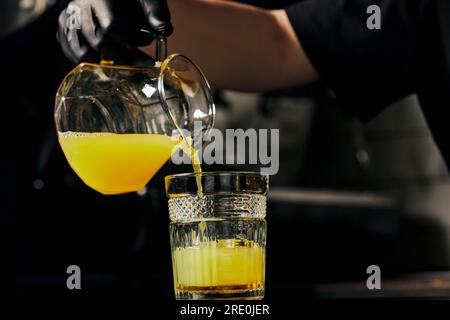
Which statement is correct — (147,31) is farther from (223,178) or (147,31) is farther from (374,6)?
(374,6)

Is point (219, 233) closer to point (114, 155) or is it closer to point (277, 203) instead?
point (114, 155)

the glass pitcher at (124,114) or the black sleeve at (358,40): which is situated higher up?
the black sleeve at (358,40)

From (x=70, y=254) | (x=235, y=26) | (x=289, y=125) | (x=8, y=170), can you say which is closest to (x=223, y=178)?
(x=235, y=26)

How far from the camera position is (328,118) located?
335 centimetres

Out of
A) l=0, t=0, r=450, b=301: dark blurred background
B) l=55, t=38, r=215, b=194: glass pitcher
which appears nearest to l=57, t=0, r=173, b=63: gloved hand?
l=55, t=38, r=215, b=194: glass pitcher

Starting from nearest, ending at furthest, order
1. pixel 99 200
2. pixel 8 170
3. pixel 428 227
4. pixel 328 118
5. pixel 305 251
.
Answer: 1. pixel 8 170
2. pixel 99 200
3. pixel 305 251
4. pixel 428 227
5. pixel 328 118

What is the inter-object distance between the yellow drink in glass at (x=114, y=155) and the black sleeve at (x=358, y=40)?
1.70 ft

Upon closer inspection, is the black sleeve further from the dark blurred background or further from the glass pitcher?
the glass pitcher

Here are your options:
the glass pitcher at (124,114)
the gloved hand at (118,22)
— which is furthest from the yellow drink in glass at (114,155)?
the gloved hand at (118,22)

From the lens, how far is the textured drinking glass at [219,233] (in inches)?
32.8

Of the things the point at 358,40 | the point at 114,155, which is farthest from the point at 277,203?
the point at 114,155

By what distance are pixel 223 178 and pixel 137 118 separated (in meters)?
0.15

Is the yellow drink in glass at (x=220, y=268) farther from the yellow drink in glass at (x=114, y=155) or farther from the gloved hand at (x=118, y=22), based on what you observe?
the gloved hand at (x=118, y=22)

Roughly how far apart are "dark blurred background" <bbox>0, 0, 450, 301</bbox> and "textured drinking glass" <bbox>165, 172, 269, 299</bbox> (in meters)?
0.05
